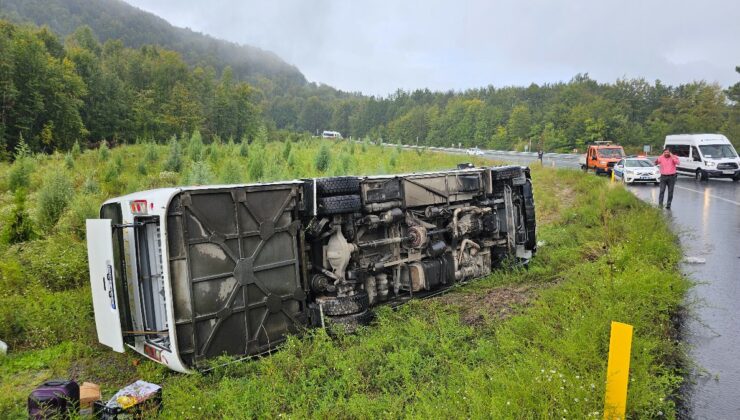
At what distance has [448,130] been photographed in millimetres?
88375

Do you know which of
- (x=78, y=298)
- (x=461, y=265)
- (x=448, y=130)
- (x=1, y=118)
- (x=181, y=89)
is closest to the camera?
(x=78, y=298)

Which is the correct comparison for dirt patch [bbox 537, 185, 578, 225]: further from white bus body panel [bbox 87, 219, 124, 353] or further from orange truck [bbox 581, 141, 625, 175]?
white bus body panel [bbox 87, 219, 124, 353]

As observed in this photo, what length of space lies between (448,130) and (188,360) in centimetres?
8674

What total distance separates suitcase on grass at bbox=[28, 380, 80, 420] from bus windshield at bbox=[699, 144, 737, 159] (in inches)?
1046

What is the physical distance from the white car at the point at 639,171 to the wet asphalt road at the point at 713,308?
752 centimetres

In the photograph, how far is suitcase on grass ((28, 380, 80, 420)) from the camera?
3.98 meters

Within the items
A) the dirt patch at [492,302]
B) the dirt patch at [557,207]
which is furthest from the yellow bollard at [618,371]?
the dirt patch at [557,207]

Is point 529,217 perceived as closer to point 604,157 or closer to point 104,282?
point 104,282

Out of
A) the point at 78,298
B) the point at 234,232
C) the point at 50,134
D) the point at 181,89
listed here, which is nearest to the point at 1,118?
the point at 50,134

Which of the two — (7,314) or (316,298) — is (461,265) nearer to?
(316,298)

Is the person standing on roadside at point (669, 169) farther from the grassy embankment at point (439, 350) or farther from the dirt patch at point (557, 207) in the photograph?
the grassy embankment at point (439, 350)

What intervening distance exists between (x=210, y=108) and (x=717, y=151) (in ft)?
190

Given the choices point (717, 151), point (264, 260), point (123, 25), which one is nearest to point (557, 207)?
point (717, 151)

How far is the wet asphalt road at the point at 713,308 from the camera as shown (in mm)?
3996
